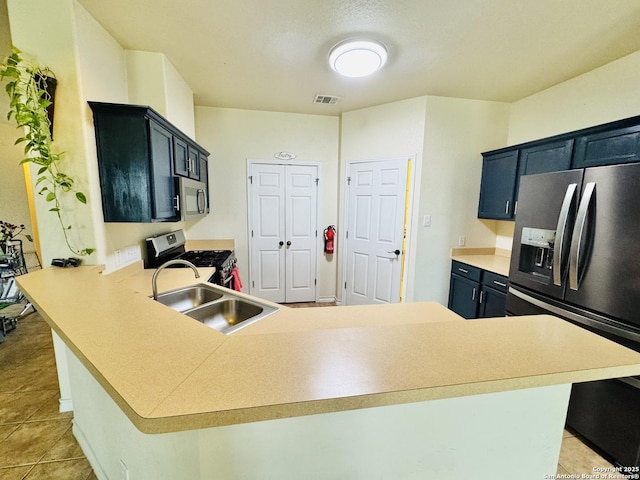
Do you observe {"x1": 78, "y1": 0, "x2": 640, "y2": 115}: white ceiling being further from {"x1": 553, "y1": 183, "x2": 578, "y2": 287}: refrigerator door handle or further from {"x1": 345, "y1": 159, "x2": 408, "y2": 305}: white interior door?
{"x1": 553, "y1": 183, "x2": 578, "y2": 287}: refrigerator door handle

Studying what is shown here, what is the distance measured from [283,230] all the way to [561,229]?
3.04 meters

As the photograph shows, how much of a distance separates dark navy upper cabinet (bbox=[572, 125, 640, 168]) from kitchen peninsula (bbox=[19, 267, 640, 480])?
1.79m

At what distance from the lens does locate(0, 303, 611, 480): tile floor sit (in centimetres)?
151

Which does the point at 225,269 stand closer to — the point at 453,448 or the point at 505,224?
the point at 453,448

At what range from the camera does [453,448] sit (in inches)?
33.7

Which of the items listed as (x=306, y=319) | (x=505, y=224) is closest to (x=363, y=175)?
(x=505, y=224)

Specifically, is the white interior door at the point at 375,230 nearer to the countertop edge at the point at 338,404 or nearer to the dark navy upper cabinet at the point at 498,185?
the dark navy upper cabinet at the point at 498,185

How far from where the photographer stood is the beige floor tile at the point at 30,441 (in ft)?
5.14

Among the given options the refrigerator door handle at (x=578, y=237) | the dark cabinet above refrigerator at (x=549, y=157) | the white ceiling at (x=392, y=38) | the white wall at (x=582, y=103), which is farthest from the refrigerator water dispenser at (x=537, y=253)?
the white ceiling at (x=392, y=38)

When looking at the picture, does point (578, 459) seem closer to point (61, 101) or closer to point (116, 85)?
point (61, 101)

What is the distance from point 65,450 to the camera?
5.32 ft

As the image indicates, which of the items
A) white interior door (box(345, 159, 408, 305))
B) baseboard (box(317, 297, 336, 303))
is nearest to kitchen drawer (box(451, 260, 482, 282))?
white interior door (box(345, 159, 408, 305))

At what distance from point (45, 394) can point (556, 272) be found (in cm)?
392

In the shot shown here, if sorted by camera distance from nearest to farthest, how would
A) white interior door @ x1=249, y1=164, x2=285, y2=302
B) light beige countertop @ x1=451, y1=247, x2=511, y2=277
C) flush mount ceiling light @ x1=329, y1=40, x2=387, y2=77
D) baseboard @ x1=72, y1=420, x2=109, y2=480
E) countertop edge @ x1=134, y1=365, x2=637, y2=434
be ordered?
countertop edge @ x1=134, y1=365, x2=637, y2=434 → baseboard @ x1=72, y1=420, x2=109, y2=480 → flush mount ceiling light @ x1=329, y1=40, x2=387, y2=77 → light beige countertop @ x1=451, y1=247, x2=511, y2=277 → white interior door @ x1=249, y1=164, x2=285, y2=302
